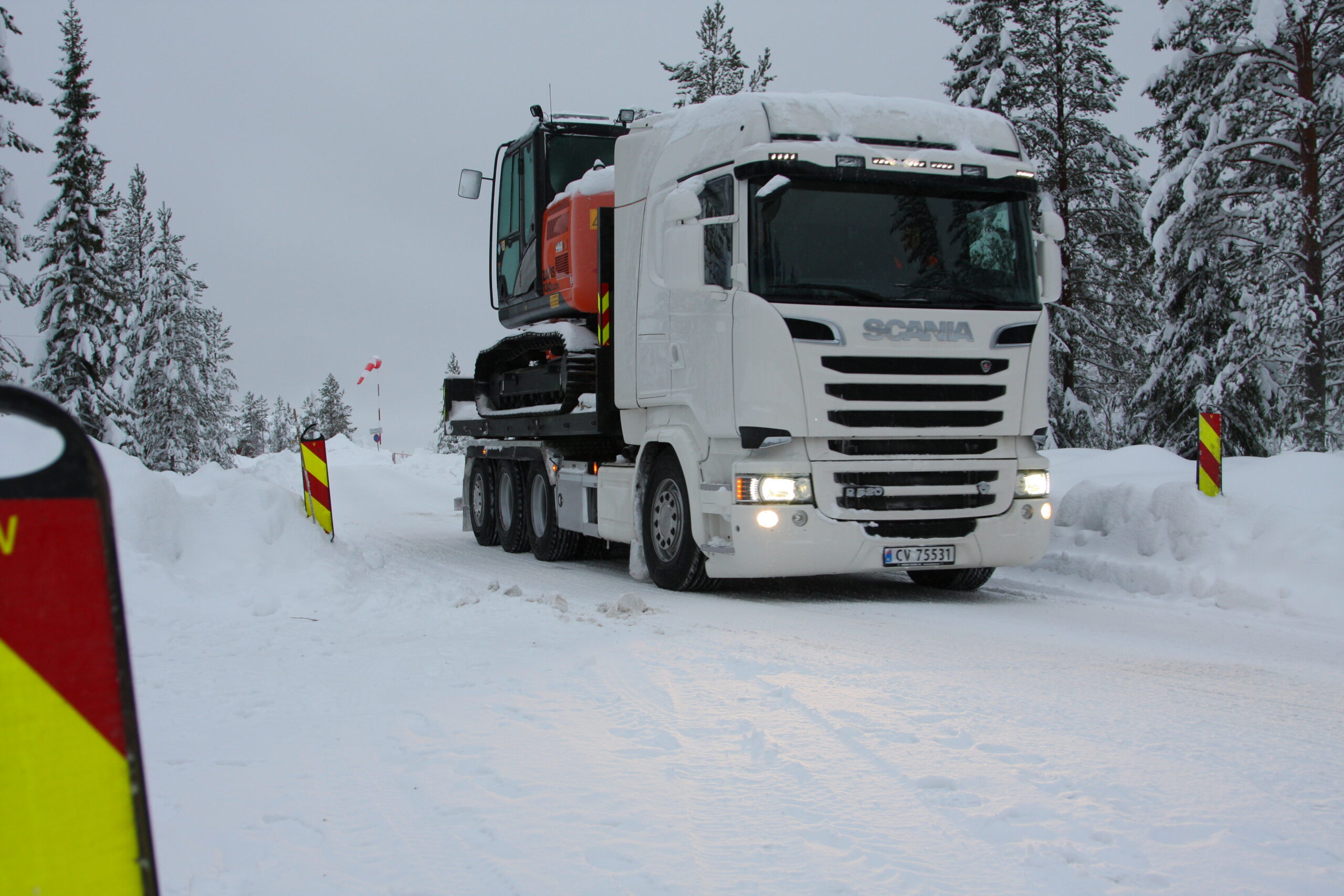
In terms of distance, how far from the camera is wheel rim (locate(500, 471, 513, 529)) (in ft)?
46.4

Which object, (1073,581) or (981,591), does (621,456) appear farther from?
(1073,581)

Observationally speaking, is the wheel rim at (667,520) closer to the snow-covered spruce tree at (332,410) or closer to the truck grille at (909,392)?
the truck grille at (909,392)

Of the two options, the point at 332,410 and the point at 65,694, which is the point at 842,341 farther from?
the point at 332,410

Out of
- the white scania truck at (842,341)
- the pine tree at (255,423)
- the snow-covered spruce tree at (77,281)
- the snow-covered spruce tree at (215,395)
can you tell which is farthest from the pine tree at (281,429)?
the white scania truck at (842,341)

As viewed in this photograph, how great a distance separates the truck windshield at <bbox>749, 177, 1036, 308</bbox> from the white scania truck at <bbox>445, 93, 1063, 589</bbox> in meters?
0.02

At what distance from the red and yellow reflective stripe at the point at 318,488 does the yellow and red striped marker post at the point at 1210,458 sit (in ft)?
26.8

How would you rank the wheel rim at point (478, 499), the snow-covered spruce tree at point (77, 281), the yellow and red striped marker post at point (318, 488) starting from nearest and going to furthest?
the yellow and red striped marker post at point (318, 488) → the wheel rim at point (478, 499) → the snow-covered spruce tree at point (77, 281)

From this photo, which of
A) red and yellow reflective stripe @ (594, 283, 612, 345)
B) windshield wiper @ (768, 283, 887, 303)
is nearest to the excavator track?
red and yellow reflective stripe @ (594, 283, 612, 345)

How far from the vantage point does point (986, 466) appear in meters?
8.61

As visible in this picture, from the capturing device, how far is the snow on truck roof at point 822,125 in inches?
336

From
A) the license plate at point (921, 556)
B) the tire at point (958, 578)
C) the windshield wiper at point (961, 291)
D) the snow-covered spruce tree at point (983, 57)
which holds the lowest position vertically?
the tire at point (958, 578)

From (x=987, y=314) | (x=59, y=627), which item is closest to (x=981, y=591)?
(x=987, y=314)

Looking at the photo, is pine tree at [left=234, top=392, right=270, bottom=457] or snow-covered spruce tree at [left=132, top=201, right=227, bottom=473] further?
pine tree at [left=234, top=392, right=270, bottom=457]

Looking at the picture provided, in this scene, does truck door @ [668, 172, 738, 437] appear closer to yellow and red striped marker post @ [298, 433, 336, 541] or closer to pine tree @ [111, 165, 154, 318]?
yellow and red striped marker post @ [298, 433, 336, 541]
